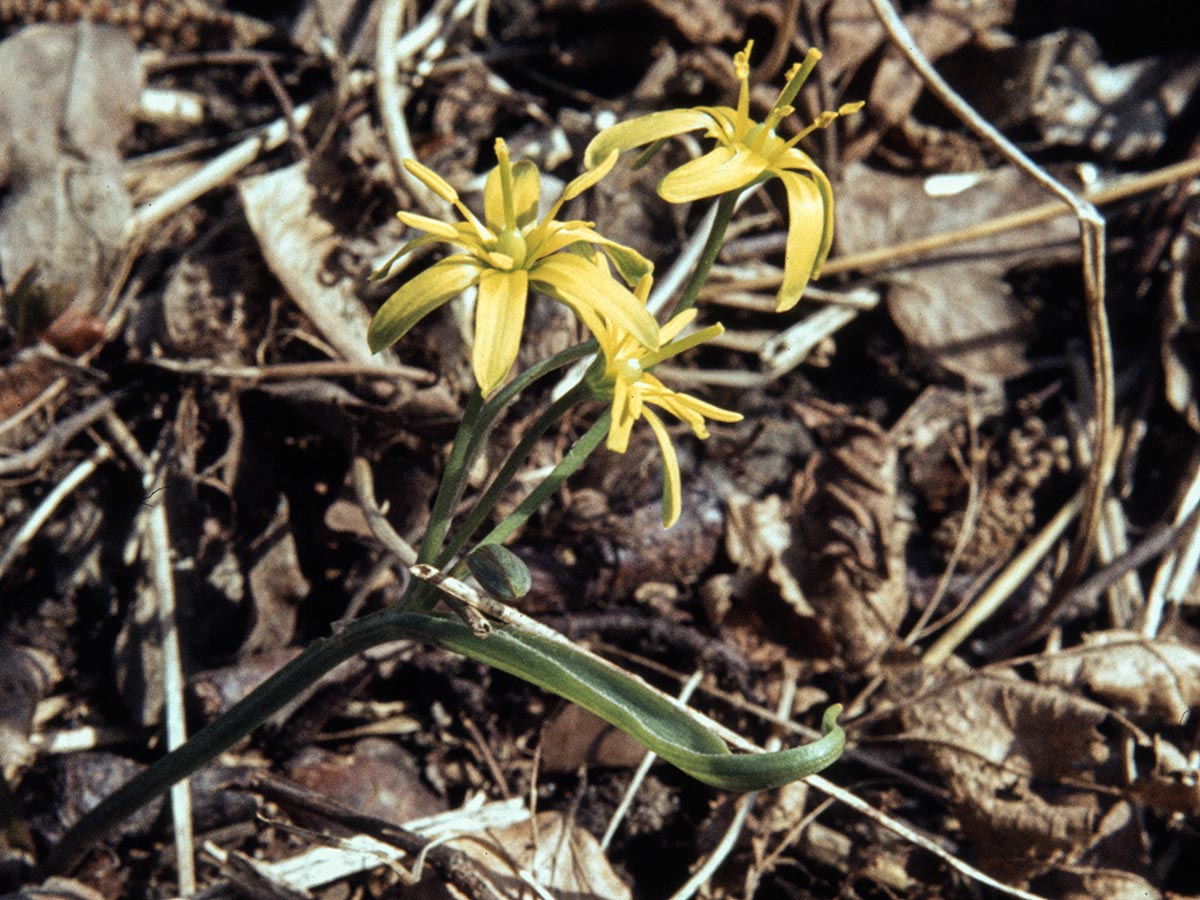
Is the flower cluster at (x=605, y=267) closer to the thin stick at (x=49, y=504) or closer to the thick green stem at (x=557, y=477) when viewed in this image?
the thick green stem at (x=557, y=477)

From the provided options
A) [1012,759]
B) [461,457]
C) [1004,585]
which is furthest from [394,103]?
[1012,759]

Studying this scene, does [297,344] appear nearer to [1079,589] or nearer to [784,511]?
[784,511]

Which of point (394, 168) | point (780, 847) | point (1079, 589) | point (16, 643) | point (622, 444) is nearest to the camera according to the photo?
point (622, 444)

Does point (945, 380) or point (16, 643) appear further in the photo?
point (945, 380)

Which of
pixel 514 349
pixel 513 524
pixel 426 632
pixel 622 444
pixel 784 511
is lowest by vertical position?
pixel 784 511

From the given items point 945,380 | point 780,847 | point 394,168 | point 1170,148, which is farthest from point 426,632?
point 1170,148

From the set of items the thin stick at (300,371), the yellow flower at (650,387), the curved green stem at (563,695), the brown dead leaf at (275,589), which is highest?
the yellow flower at (650,387)

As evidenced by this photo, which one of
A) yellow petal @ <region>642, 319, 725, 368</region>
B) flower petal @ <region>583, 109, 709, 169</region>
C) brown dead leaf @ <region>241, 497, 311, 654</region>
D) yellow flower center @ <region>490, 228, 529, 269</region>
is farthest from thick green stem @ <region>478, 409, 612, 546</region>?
brown dead leaf @ <region>241, 497, 311, 654</region>

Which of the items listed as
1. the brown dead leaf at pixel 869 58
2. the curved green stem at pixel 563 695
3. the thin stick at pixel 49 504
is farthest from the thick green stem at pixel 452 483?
the brown dead leaf at pixel 869 58
